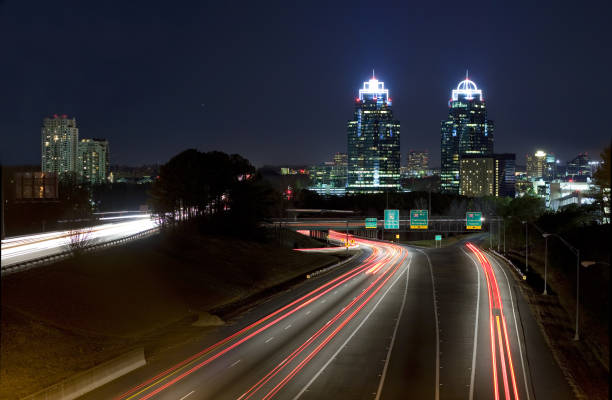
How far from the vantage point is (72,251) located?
43.8 m

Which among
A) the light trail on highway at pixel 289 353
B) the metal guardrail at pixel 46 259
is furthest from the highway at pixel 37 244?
the light trail on highway at pixel 289 353

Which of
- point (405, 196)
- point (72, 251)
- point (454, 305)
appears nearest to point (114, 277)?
point (72, 251)

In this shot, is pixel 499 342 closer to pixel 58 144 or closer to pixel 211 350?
pixel 211 350

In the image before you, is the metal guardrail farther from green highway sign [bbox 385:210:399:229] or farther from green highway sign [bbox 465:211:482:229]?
green highway sign [bbox 465:211:482:229]

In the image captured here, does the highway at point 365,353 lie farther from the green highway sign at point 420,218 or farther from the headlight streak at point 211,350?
the green highway sign at point 420,218

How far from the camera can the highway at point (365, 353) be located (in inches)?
1042

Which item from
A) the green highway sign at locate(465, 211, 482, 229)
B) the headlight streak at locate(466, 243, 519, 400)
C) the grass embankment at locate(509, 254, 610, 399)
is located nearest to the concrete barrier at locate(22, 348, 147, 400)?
the headlight streak at locate(466, 243, 519, 400)

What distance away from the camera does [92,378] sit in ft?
87.3

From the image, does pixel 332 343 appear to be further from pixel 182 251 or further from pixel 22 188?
pixel 182 251

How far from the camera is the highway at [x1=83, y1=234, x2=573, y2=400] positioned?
86.8ft

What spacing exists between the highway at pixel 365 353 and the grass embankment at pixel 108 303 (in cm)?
298

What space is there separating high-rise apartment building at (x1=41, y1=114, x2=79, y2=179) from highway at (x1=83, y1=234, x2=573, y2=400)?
12953cm

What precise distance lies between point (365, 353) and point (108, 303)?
671 inches

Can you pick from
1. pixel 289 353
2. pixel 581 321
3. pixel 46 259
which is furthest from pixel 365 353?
pixel 46 259
